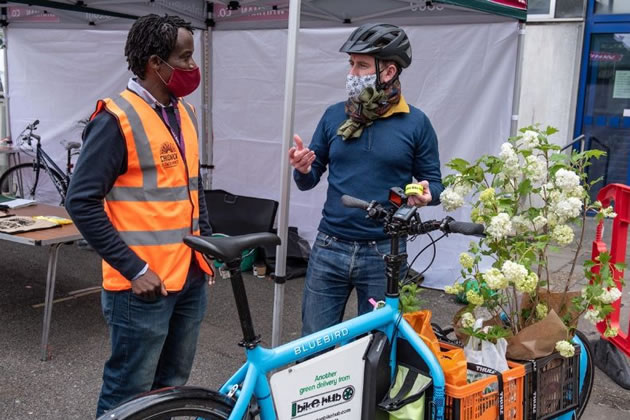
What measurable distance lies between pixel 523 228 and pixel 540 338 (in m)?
0.42

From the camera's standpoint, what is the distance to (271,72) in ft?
19.6

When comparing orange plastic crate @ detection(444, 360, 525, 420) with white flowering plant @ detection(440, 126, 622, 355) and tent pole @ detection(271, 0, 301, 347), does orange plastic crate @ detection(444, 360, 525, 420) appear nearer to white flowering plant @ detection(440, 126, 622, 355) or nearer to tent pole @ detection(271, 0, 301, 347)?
white flowering plant @ detection(440, 126, 622, 355)

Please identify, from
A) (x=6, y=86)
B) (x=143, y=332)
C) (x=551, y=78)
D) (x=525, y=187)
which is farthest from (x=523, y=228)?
(x=6, y=86)

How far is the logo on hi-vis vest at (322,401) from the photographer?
1.94 meters

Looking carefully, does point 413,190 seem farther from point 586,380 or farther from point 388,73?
point 586,380

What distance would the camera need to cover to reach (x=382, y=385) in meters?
2.16

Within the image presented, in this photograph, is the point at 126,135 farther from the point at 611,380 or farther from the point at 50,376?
the point at 611,380

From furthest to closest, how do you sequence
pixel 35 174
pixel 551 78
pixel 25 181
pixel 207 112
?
1. pixel 551 78
2. pixel 25 181
3. pixel 35 174
4. pixel 207 112

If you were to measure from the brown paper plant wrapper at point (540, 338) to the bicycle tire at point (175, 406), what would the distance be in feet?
3.76

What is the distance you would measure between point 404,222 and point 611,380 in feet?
7.98

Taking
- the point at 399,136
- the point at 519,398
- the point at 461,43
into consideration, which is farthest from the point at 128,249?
the point at 461,43

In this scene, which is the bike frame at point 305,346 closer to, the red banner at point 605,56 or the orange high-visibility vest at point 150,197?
the orange high-visibility vest at point 150,197

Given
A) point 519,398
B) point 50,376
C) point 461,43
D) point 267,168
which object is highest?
point 461,43

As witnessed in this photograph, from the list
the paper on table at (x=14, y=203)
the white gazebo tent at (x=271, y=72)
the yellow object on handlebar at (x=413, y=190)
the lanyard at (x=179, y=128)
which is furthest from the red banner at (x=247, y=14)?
the yellow object on handlebar at (x=413, y=190)
